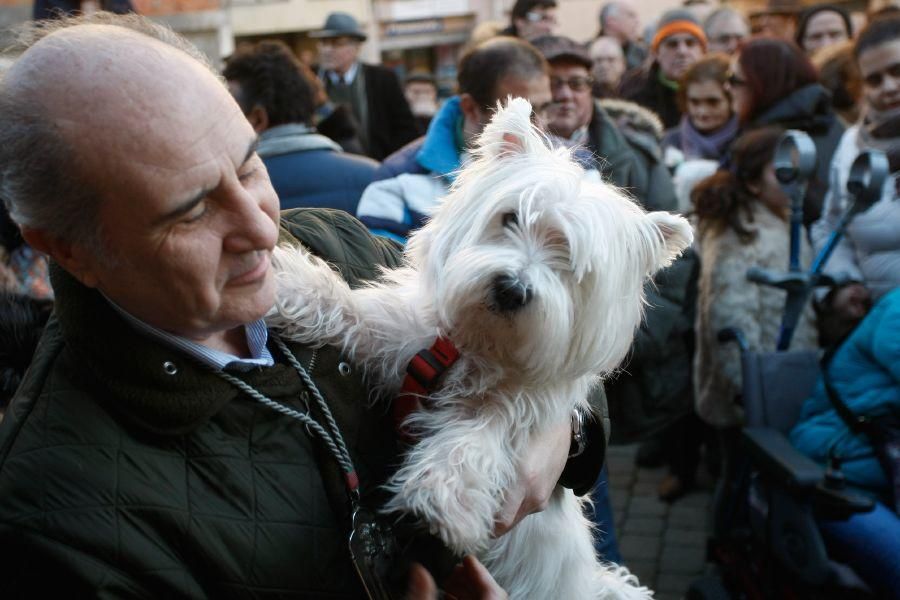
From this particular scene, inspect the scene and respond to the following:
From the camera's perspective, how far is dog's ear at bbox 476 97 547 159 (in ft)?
6.16

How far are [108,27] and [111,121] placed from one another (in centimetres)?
20

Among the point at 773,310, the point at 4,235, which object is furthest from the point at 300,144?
the point at 773,310

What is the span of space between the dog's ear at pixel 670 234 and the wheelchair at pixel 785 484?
1.56m

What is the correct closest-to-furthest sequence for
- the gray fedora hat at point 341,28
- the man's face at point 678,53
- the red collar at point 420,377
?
→ the red collar at point 420,377 → the man's face at point 678,53 → the gray fedora hat at point 341,28

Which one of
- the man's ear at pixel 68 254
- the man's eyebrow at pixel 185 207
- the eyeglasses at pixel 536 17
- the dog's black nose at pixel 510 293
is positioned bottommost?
the eyeglasses at pixel 536 17

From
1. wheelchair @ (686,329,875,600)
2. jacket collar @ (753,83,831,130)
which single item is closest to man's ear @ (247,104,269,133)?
wheelchair @ (686,329,875,600)

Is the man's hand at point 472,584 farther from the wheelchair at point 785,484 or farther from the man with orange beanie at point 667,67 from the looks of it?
the man with orange beanie at point 667,67

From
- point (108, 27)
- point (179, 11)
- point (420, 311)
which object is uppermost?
point (108, 27)

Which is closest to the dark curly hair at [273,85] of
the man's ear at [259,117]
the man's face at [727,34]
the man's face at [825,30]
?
the man's ear at [259,117]

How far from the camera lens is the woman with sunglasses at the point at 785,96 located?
16.6ft

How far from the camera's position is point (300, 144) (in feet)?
13.6

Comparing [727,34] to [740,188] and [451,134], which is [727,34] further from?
[451,134]

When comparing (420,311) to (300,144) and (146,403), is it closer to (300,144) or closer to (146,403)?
(146,403)

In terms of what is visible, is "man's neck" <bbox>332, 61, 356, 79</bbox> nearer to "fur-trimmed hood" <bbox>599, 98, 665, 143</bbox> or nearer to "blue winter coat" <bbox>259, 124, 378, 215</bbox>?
"fur-trimmed hood" <bbox>599, 98, 665, 143</bbox>
